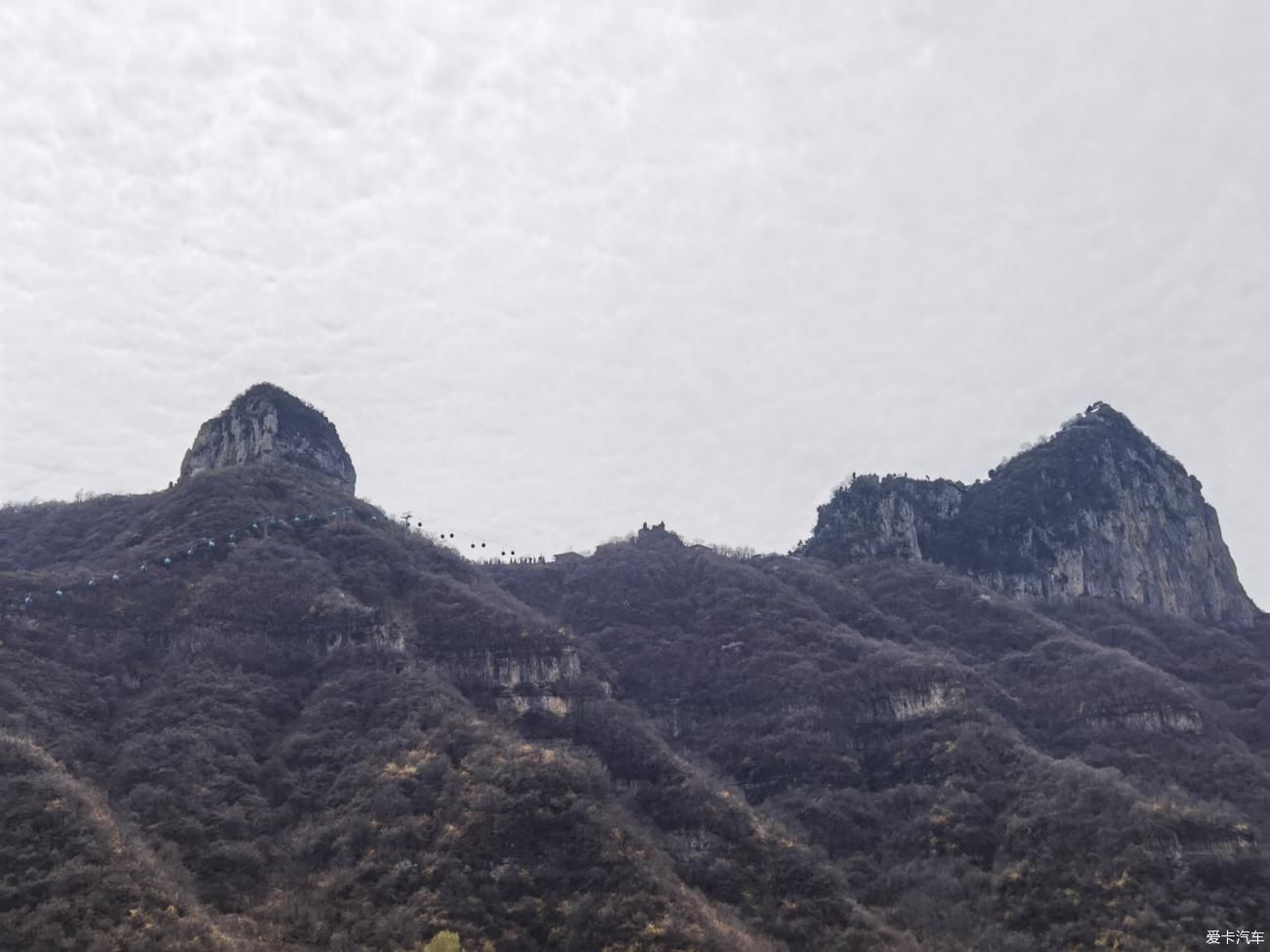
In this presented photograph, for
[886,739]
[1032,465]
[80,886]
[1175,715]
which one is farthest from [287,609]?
[1032,465]

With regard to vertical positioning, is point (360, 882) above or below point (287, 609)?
below

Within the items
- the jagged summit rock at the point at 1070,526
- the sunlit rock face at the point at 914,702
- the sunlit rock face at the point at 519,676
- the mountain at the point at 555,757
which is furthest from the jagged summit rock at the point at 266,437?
the sunlit rock face at the point at 914,702

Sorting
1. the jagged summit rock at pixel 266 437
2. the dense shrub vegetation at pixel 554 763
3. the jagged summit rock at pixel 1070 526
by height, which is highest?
the jagged summit rock at pixel 266 437

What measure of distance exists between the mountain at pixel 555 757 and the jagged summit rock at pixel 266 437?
56.4 feet

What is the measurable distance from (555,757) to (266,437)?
92058 mm

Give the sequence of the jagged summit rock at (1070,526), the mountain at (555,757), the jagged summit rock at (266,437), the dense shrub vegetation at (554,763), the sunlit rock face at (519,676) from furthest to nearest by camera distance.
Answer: the jagged summit rock at (1070,526) → the jagged summit rock at (266,437) → the sunlit rock face at (519,676) → the mountain at (555,757) → the dense shrub vegetation at (554,763)

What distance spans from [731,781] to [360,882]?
3990cm

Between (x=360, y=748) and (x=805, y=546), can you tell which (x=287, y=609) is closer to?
(x=360, y=748)

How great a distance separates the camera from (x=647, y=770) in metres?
82.1

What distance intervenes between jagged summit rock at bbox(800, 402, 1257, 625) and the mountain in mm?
25495

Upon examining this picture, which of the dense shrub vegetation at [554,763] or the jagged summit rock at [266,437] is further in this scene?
the jagged summit rock at [266,437]

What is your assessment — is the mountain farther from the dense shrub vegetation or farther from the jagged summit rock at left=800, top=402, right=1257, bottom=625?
the jagged summit rock at left=800, top=402, right=1257, bottom=625

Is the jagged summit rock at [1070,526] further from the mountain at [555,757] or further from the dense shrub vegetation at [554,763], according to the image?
the dense shrub vegetation at [554,763]

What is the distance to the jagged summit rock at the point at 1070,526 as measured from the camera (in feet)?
514
